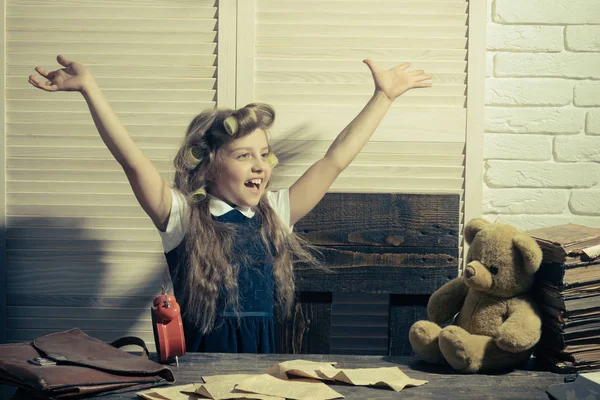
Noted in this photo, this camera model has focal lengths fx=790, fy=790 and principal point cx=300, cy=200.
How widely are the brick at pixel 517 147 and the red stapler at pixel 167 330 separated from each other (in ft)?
3.32

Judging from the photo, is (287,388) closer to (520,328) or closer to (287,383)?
(287,383)

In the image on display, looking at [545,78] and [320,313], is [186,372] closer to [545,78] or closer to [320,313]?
[320,313]

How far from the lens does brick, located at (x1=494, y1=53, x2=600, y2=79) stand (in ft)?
6.75

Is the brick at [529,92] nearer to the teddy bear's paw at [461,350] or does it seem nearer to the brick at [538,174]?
the brick at [538,174]

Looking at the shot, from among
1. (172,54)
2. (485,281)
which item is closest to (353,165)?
(172,54)

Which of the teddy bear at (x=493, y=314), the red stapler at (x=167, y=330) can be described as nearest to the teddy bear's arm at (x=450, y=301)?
the teddy bear at (x=493, y=314)

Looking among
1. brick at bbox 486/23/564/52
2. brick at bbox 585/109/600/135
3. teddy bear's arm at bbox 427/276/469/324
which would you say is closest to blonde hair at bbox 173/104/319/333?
teddy bear's arm at bbox 427/276/469/324

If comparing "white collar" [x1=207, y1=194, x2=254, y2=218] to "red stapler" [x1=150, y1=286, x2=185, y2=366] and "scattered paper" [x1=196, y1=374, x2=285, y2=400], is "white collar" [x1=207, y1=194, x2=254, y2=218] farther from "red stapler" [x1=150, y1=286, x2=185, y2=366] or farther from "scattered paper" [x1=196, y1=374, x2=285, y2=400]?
"scattered paper" [x1=196, y1=374, x2=285, y2=400]

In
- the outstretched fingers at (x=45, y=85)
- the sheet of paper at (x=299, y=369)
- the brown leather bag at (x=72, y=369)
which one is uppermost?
the outstretched fingers at (x=45, y=85)

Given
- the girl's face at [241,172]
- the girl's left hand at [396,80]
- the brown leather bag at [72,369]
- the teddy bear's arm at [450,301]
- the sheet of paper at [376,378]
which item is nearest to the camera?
the brown leather bag at [72,369]

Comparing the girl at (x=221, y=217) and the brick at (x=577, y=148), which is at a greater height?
the brick at (x=577, y=148)

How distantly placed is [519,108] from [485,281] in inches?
31.2

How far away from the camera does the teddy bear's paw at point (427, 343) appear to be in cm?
146

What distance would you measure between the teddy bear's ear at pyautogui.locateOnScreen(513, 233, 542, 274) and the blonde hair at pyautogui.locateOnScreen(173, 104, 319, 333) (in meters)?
0.58
